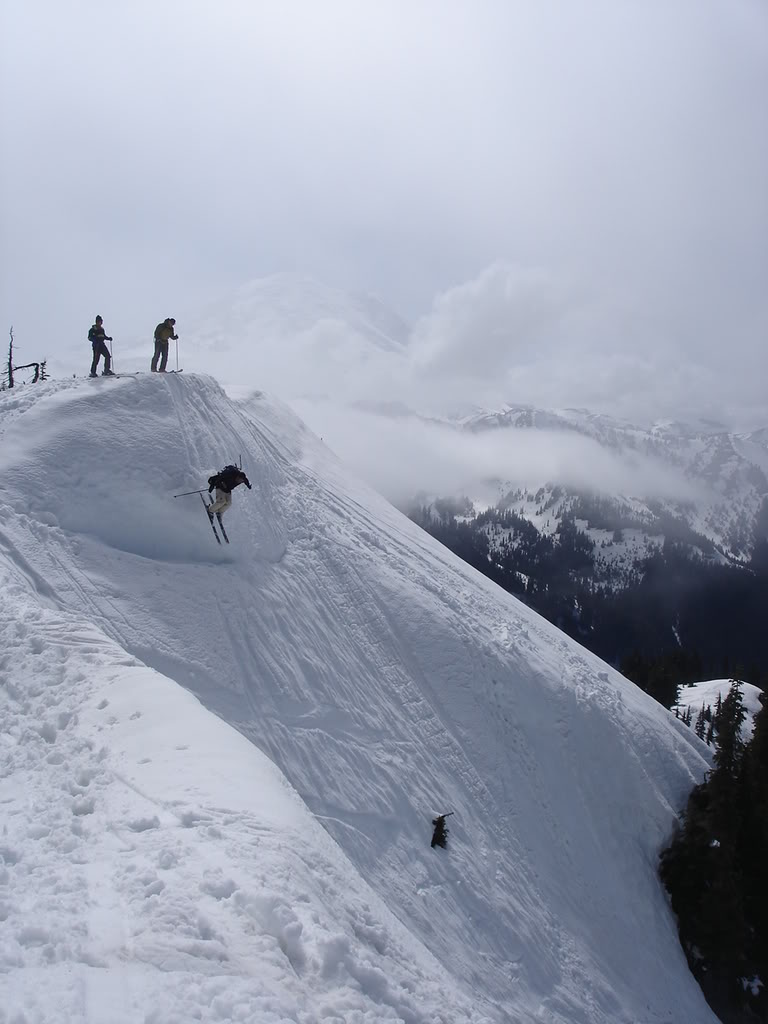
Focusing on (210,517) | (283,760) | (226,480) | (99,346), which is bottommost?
(283,760)

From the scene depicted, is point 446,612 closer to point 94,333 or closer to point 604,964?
point 604,964

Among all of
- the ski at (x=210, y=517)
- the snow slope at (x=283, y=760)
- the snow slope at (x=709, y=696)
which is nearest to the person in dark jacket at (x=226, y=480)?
the ski at (x=210, y=517)

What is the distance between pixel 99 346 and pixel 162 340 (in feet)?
7.84

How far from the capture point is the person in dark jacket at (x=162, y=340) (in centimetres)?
2438

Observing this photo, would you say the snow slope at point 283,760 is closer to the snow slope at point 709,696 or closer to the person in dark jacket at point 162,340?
the person in dark jacket at point 162,340

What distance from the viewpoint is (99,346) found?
77.2 feet

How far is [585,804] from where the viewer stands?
22.9 metres

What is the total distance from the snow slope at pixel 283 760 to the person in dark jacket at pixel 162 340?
1.36 meters

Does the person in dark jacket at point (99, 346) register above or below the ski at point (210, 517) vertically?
above

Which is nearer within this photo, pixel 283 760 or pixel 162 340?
pixel 283 760

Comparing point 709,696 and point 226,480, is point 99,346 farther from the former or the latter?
point 709,696

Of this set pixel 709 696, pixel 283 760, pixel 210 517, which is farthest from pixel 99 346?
pixel 709 696

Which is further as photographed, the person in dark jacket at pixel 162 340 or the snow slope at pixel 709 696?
the snow slope at pixel 709 696

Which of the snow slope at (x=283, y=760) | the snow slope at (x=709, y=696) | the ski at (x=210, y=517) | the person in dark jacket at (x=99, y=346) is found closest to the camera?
the snow slope at (x=283, y=760)
